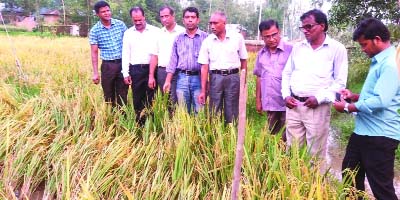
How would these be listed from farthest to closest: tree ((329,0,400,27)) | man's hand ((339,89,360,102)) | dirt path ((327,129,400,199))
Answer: tree ((329,0,400,27)) → dirt path ((327,129,400,199)) → man's hand ((339,89,360,102))

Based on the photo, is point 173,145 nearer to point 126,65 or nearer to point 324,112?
point 324,112

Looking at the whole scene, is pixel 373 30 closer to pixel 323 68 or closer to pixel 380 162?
pixel 323 68

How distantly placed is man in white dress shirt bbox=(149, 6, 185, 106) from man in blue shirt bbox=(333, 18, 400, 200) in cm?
207

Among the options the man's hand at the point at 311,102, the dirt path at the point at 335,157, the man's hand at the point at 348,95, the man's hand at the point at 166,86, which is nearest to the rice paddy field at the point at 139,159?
the man's hand at the point at 166,86

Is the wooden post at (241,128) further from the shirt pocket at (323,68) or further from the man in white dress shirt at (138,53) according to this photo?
the man in white dress shirt at (138,53)

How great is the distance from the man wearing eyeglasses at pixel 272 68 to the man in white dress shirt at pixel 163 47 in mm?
1069

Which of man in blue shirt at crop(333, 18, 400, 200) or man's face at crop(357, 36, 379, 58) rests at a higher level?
man's face at crop(357, 36, 379, 58)

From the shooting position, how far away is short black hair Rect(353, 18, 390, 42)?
2182 millimetres

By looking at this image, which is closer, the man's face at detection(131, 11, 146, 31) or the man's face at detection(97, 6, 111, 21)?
the man's face at detection(131, 11, 146, 31)

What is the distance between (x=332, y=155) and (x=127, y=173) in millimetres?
2719

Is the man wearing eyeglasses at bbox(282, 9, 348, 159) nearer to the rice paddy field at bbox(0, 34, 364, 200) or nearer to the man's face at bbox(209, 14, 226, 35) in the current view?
the rice paddy field at bbox(0, 34, 364, 200)

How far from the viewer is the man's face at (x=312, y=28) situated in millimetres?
2621

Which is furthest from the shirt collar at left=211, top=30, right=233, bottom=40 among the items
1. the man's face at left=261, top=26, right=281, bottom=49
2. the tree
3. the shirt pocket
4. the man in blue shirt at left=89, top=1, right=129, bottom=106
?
the tree

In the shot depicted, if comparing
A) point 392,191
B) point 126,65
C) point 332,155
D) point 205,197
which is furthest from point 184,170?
point 332,155
